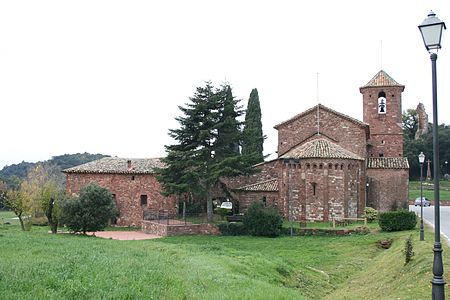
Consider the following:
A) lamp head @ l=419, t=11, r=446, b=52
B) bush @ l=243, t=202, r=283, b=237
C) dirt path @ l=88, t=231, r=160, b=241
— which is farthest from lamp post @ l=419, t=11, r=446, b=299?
dirt path @ l=88, t=231, r=160, b=241

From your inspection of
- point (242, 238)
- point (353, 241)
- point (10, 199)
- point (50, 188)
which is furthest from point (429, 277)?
point (10, 199)

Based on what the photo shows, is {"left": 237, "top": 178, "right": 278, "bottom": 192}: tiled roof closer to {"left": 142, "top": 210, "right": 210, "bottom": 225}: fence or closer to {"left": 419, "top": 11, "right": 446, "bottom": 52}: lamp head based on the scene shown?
{"left": 142, "top": 210, "right": 210, "bottom": 225}: fence

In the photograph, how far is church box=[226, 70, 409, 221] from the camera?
116 ft

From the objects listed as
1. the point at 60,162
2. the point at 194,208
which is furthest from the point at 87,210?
the point at 60,162

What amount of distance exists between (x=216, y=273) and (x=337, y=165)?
71.6ft

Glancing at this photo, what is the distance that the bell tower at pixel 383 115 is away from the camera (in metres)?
44.4

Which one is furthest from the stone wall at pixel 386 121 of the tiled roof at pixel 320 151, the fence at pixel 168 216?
the fence at pixel 168 216

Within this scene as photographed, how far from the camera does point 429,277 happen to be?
14812mm

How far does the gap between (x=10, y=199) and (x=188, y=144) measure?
54.1 feet

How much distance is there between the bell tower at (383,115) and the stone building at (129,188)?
67.4ft

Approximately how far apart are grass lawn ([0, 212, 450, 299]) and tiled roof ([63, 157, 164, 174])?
1915 centimetres

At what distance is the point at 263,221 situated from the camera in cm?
3372

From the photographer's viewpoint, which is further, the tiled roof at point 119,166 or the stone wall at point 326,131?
the tiled roof at point 119,166

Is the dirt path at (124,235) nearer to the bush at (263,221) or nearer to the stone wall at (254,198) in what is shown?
the bush at (263,221)
